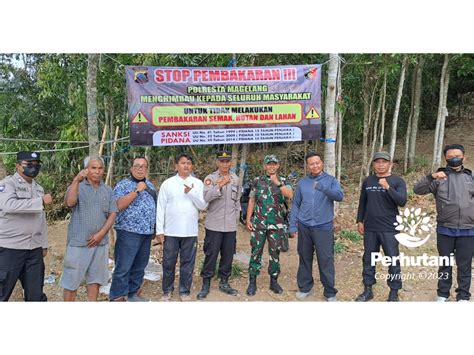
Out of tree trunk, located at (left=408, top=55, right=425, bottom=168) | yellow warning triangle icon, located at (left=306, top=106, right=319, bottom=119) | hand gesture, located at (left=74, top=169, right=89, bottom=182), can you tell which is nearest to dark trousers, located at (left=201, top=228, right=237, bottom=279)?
hand gesture, located at (left=74, top=169, right=89, bottom=182)

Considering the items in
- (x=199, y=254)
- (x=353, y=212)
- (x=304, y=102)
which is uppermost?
(x=304, y=102)

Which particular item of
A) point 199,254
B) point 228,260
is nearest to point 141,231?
point 228,260

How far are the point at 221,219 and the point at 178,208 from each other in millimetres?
444

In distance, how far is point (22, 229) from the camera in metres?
3.26

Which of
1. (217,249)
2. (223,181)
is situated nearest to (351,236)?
(217,249)

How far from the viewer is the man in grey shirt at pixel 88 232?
11.0 ft

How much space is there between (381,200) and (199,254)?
2.59m

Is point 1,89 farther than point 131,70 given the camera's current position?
Yes

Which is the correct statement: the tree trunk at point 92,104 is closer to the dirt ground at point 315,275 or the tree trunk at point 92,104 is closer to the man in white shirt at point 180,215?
the man in white shirt at point 180,215

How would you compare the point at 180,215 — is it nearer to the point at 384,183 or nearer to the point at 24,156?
the point at 24,156

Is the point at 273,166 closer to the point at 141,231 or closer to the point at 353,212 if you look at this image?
the point at 141,231

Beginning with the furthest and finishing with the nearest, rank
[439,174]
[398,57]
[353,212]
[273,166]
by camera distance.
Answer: [353,212], [398,57], [273,166], [439,174]

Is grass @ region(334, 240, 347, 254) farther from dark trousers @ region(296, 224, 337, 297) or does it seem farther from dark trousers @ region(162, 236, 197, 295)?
dark trousers @ region(162, 236, 197, 295)

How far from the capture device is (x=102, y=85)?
545 cm
